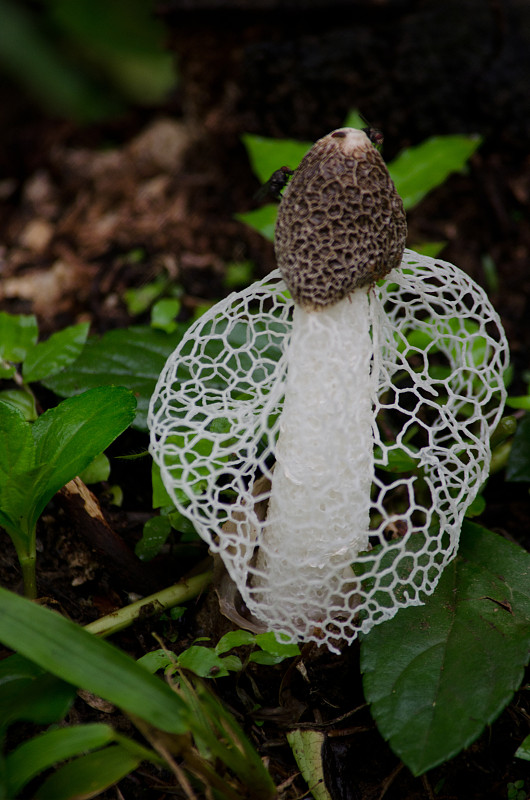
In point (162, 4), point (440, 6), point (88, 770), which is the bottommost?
point (88, 770)

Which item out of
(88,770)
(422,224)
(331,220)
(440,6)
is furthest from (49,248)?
(88,770)

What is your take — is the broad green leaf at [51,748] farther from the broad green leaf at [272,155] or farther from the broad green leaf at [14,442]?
the broad green leaf at [272,155]

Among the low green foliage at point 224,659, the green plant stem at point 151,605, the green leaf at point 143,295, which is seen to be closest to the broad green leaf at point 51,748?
the low green foliage at point 224,659

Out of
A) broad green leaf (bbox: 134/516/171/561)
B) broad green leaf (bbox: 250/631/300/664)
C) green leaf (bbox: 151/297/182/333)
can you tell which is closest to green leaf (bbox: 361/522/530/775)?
broad green leaf (bbox: 250/631/300/664)

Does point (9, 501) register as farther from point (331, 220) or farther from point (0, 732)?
point (331, 220)

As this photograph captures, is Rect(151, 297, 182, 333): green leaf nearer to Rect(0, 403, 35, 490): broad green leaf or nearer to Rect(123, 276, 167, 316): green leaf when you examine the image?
Rect(0, 403, 35, 490): broad green leaf
